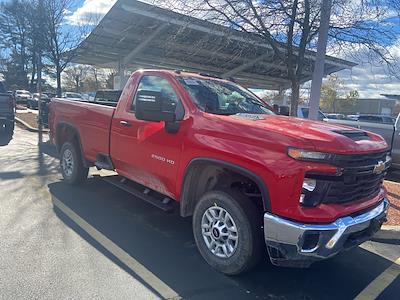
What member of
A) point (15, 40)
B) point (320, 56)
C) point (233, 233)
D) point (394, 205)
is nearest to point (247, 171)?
point (233, 233)

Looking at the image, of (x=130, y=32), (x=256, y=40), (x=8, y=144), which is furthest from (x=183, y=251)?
(x=130, y=32)

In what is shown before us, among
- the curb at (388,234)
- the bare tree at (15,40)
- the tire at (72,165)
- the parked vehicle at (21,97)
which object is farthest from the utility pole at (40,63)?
the bare tree at (15,40)

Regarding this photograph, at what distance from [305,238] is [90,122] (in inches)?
156

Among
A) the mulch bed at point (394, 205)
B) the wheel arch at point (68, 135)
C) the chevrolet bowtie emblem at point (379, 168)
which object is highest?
the chevrolet bowtie emblem at point (379, 168)

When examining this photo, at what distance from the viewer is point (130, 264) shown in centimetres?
384

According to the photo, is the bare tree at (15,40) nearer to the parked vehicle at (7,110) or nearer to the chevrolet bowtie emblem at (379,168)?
the parked vehicle at (7,110)

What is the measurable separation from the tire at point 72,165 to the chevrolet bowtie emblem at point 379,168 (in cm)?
464

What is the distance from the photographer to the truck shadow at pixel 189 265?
349 cm

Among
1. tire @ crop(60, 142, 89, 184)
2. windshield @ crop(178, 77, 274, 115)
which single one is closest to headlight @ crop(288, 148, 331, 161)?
windshield @ crop(178, 77, 274, 115)

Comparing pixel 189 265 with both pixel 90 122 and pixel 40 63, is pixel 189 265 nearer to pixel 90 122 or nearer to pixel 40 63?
pixel 90 122

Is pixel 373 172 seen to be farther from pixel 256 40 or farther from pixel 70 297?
pixel 256 40

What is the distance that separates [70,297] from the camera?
318 centimetres

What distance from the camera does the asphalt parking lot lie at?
339cm

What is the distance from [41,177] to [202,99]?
433cm
